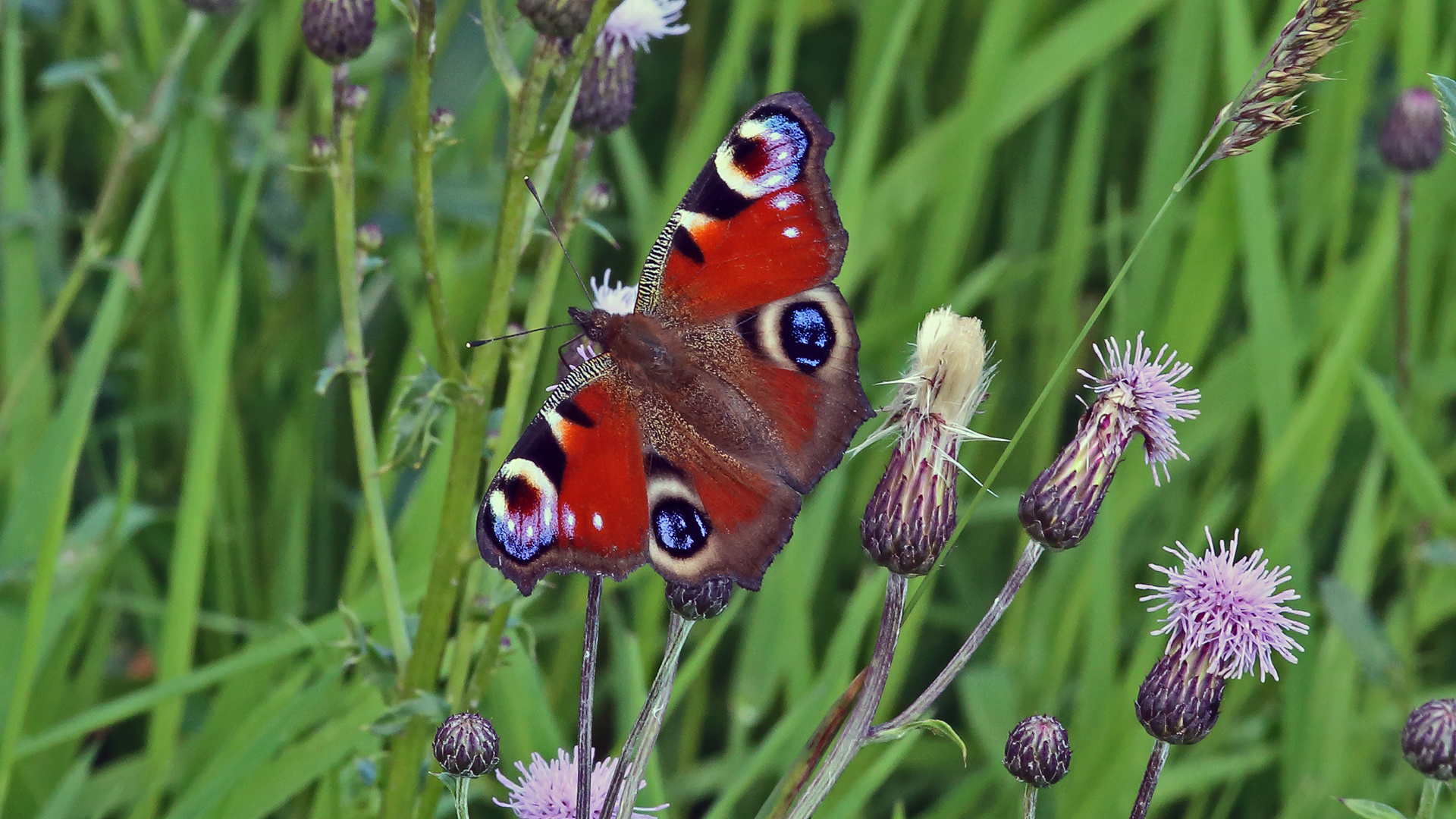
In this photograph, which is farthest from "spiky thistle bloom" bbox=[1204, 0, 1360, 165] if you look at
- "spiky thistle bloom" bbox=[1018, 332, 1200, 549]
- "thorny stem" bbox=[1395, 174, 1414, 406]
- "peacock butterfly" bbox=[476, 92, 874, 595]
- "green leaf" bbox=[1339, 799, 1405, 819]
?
"thorny stem" bbox=[1395, 174, 1414, 406]

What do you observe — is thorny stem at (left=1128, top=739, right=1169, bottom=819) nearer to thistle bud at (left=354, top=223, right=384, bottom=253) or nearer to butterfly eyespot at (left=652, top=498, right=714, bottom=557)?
butterfly eyespot at (left=652, top=498, right=714, bottom=557)

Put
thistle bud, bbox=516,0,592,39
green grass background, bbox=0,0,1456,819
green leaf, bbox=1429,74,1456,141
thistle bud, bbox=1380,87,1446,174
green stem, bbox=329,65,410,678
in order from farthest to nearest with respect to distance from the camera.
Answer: thistle bud, bbox=1380,87,1446,174 < green grass background, bbox=0,0,1456,819 < green stem, bbox=329,65,410,678 < thistle bud, bbox=516,0,592,39 < green leaf, bbox=1429,74,1456,141

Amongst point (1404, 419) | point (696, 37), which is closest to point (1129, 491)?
point (1404, 419)

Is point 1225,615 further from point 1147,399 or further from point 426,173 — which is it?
point 426,173

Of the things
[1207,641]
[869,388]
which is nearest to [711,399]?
[1207,641]

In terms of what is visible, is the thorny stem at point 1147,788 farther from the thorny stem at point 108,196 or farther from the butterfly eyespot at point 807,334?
the thorny stem at point 108,196

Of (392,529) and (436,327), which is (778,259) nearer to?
(436,327)

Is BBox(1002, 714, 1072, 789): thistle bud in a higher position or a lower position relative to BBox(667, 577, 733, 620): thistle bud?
lower
